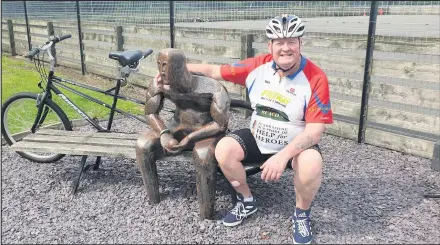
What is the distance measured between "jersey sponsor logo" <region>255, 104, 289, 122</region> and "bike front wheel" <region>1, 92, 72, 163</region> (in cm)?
224

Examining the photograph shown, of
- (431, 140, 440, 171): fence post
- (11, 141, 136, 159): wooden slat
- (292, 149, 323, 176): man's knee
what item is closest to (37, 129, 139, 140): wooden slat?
(11, 141, 136, 159): wooden slat

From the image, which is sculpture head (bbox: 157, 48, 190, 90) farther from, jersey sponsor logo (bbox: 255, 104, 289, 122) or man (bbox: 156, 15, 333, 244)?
jersey sponsor logo (bbox: 255, 104, 289, 122)

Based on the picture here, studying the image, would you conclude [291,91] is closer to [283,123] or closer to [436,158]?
[283,123]

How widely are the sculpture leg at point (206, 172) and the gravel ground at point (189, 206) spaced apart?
0.16 meters

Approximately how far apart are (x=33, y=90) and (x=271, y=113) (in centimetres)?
643

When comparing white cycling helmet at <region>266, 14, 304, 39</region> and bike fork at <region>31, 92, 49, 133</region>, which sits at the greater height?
white cycling helmet at <region>266, 14, 304, 39</region>

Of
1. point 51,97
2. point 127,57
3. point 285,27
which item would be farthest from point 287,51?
point 51,97

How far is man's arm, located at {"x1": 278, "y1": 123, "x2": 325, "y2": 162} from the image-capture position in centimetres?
305

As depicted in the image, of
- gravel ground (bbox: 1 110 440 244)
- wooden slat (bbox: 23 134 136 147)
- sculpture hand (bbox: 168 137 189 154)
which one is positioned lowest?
gravel ground (bbox: 1 110 440 244)

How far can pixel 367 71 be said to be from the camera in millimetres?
5383

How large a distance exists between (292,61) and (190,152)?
3.69 feet

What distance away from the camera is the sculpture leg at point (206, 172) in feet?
11.0

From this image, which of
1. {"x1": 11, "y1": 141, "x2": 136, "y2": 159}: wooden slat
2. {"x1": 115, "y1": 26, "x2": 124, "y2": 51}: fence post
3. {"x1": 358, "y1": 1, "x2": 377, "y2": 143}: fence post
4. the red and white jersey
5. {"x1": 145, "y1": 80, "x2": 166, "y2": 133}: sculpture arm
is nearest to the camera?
the red and white jersey

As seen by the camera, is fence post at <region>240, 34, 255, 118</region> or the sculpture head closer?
the sculpture head
